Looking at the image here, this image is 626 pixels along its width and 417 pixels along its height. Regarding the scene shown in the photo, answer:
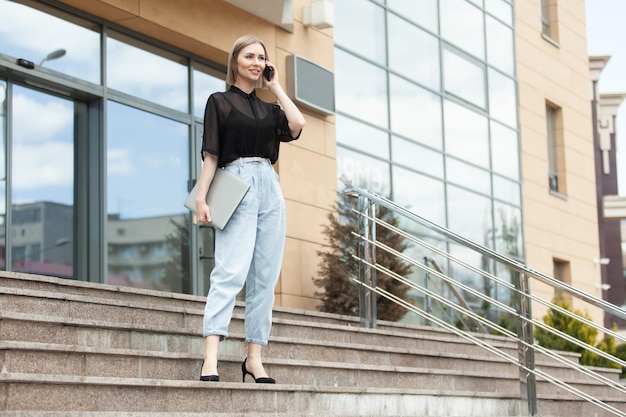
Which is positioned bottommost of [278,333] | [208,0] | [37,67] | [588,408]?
[588,408]

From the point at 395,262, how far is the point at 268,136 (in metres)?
5.49

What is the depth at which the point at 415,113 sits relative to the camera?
1467 cm

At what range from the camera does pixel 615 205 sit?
25.1 metres

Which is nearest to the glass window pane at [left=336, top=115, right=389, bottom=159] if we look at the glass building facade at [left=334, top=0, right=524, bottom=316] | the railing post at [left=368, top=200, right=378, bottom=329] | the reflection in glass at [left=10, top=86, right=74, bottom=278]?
the glass building facade at [left=334, top=0, right=524, bottom=316]

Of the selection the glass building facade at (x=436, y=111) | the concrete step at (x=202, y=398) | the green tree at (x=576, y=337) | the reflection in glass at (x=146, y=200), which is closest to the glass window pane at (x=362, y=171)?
the glass building facade at (x=436, y=111)

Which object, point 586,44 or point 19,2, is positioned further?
point 586,44

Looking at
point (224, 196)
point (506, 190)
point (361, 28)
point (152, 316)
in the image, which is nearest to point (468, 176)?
point (506, 190)

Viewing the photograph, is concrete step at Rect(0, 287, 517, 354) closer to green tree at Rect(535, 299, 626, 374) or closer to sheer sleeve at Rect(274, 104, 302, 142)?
sheer sleeve at Rect(274, 104, 302, 142)

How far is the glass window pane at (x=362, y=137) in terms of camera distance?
13.0 meters

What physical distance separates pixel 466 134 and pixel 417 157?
5.65 feet

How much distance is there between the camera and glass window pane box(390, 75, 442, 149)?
46.8 feet

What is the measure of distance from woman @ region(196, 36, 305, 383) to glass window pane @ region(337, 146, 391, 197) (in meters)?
6.75

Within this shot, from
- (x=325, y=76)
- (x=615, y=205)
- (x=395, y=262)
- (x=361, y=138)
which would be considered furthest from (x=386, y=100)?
(x=615, y=205)

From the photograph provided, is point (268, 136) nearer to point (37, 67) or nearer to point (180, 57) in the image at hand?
point (37, 67)
